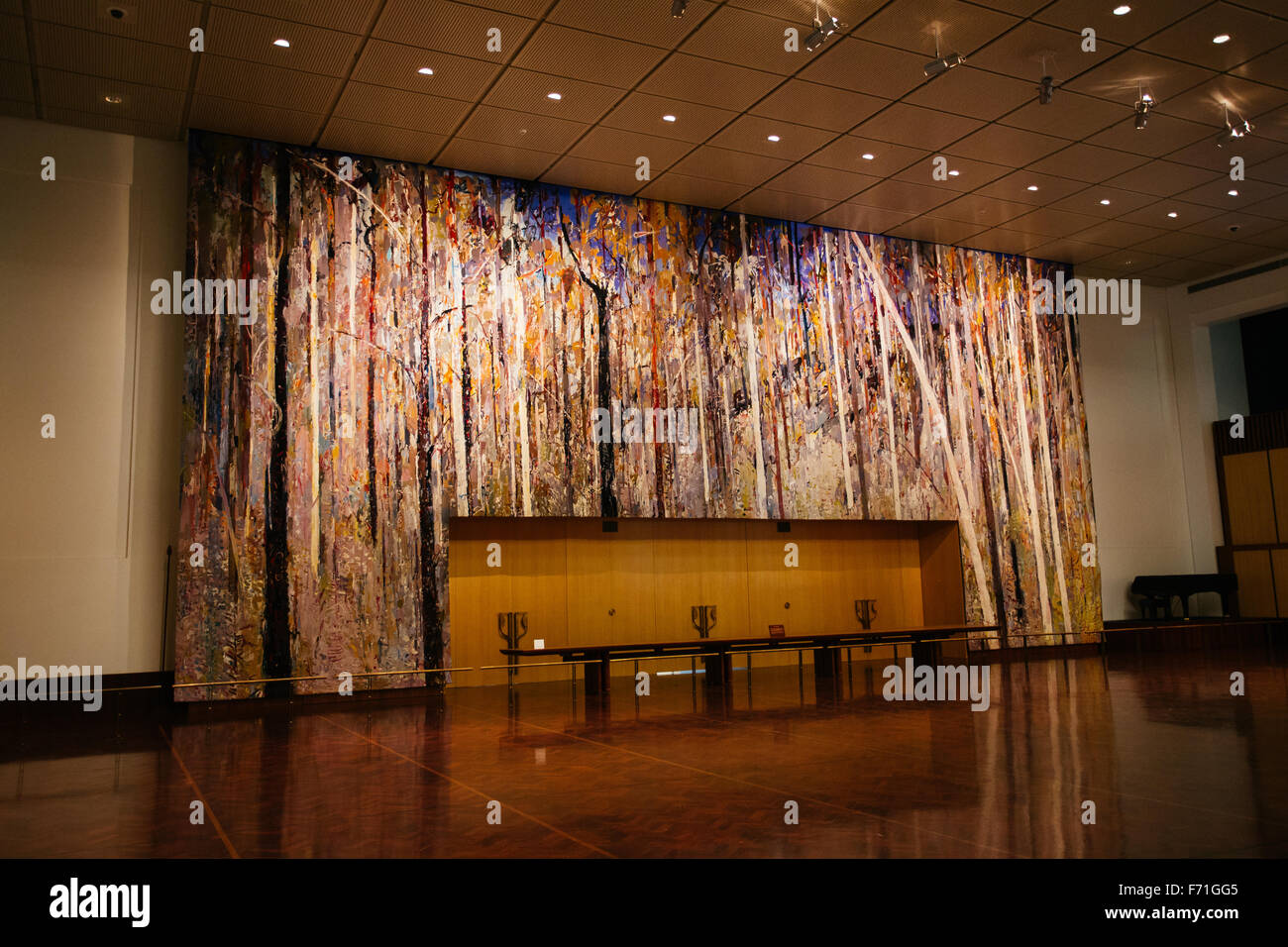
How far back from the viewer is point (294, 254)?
990 cm

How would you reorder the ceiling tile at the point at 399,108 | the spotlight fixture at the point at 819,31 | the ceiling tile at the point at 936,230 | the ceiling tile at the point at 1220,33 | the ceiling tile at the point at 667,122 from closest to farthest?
the spotlight fixture at the point at 819,31, the ceiling tile at the point at 1220,33, the ceiling tile at the point at 399,108, the ceiling tile at the point at 667,122, the ceiling tile at the point at 936,230

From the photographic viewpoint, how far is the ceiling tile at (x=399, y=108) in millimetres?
9172

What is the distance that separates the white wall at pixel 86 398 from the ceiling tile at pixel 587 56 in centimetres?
403

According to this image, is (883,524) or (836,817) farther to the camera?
A: (883,524)

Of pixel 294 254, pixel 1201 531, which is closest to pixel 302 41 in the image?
pixel 294 254

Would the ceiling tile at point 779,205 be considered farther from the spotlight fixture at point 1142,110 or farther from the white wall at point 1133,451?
the white wall at point 1133,451

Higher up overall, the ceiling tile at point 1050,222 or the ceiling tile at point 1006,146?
the ceiling tile at point 1006,146

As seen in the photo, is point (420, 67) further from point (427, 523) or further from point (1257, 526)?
point (1257, 526)

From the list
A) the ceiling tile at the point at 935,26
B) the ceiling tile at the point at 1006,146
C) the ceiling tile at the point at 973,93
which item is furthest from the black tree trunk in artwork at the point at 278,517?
the ceiling tile at the point at 1006,146

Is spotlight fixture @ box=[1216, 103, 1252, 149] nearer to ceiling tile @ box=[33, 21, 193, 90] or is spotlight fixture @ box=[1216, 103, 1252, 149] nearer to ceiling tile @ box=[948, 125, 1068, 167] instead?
ceiling tile @ box=[948, 125, 1068, 167]

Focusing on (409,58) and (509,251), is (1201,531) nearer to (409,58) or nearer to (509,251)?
(509,251)

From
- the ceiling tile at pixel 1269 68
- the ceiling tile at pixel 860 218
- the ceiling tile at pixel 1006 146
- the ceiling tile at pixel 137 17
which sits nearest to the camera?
the ceiling tile at pixel 137 17

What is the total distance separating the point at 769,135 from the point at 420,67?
145 inches
